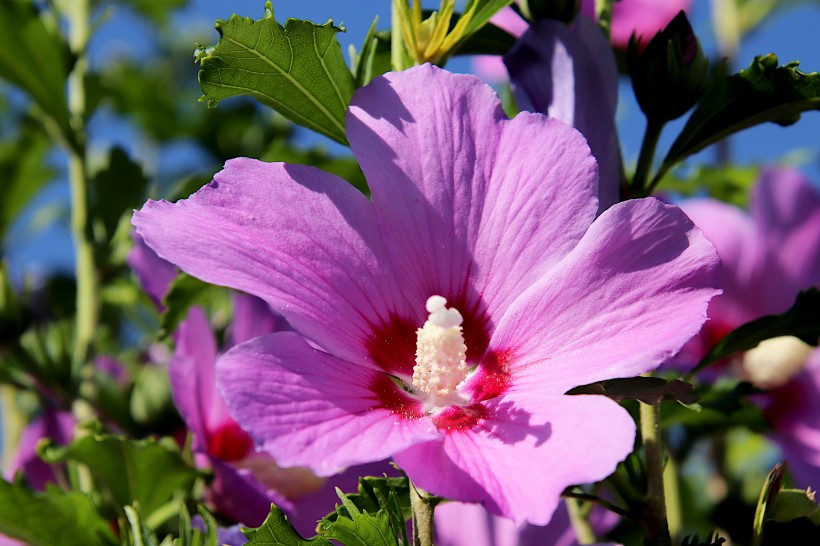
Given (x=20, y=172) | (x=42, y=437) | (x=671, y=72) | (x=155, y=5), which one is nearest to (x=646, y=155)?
(x=671, y=72)

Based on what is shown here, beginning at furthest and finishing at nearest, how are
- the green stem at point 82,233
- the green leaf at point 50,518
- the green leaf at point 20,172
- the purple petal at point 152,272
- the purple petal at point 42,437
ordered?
the green leaf at point 20,172 < the green stem at point 82,233 < the purple petal at point 42,437 < the purple petal at point 152,272 < the green leaf at point 50,518

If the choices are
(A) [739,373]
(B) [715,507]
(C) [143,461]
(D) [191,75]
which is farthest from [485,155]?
(D) [191,75]

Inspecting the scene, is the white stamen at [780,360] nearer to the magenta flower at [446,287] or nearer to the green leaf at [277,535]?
the magenta flower at [446,287]

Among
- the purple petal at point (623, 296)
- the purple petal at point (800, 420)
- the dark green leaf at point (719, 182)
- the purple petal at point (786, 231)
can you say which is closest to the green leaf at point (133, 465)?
the purple petal at point (623, 296)

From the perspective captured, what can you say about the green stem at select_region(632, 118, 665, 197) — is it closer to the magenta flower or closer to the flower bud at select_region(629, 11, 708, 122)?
the flower bud at select_region(629, 11, 708, 122)

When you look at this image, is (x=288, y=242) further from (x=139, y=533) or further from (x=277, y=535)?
(x=139, y=533)

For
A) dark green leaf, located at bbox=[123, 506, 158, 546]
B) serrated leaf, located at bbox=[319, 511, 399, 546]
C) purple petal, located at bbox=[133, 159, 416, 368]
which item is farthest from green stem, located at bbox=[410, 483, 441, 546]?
dark green leaf, located at bbox=[123, 506, 158, 546]
